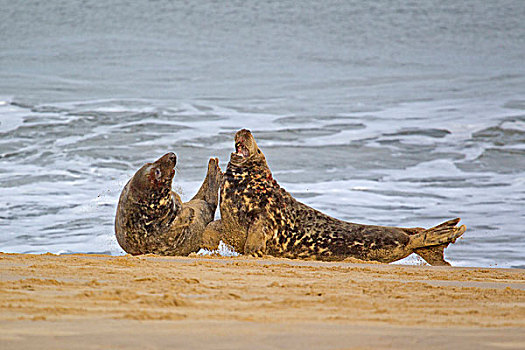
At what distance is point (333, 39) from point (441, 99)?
1096cm

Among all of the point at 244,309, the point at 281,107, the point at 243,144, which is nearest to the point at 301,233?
the point at 243,144

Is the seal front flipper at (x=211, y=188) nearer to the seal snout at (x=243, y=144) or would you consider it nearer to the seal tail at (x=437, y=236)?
the seal snout at (x=243, y=144)

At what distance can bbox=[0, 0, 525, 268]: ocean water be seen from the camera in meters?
9.98

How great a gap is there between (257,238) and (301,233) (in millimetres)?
410

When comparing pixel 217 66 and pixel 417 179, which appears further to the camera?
pixel 217 66

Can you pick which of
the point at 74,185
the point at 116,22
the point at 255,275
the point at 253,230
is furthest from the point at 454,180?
the point at 116,22

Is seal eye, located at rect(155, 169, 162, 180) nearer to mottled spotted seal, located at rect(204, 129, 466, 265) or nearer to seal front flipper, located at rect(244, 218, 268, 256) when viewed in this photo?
mottled spotted seal, located at rect(204, 129, 466, 265)

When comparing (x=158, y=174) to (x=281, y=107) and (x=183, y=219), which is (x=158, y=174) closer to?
(x=183, y=219)

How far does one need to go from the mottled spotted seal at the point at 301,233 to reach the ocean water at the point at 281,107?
4.67ft

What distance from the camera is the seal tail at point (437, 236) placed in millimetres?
5523

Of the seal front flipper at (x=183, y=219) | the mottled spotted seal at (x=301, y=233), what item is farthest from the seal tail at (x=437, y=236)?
the seal front flipper at (x=183, y=219)

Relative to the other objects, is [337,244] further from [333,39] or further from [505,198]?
[333,39]

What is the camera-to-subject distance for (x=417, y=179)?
12.5 metres

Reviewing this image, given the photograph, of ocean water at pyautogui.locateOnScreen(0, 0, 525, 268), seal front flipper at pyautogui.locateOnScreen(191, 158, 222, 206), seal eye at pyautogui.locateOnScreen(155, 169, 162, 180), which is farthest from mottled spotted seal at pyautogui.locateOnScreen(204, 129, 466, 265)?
ocean water at pyautogui.locateOnScreen(0, 0, 525, 268)
